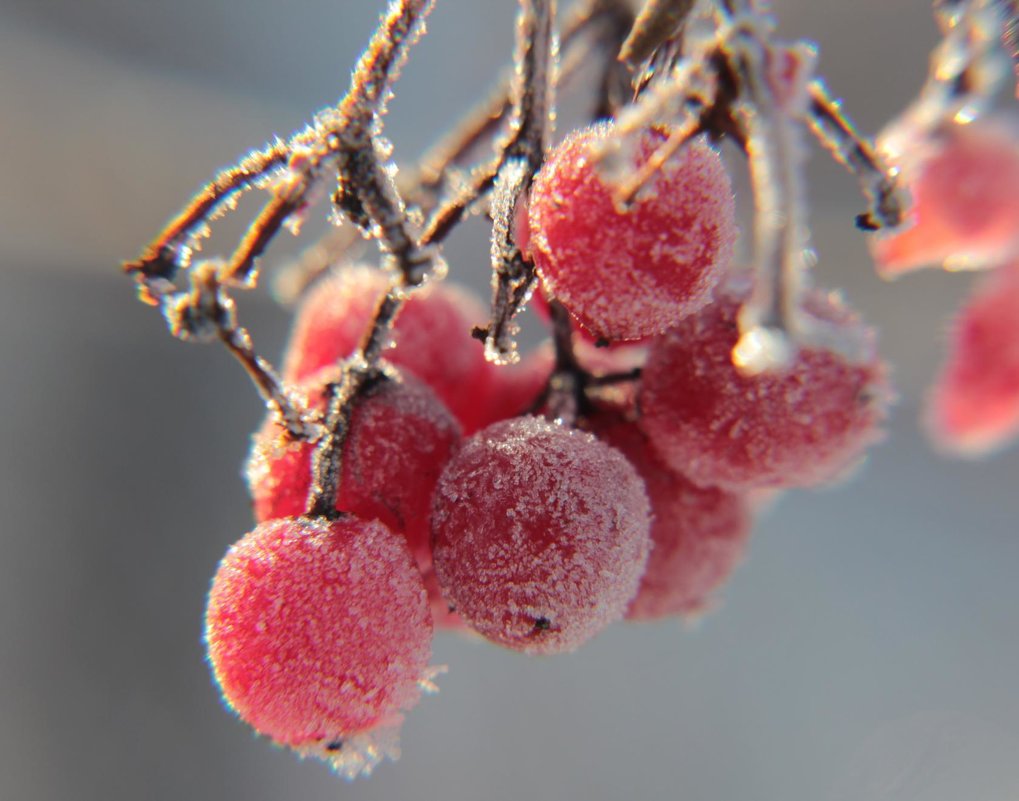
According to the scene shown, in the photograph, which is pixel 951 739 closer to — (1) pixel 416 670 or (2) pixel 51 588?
(1) pixel 416 670

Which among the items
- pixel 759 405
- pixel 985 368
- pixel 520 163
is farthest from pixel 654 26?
pixel 985 368

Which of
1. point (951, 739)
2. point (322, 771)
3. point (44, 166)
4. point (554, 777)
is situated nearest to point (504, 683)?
point (554, 777)

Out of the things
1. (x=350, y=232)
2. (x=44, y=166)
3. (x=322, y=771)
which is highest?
(x=44, y=166)

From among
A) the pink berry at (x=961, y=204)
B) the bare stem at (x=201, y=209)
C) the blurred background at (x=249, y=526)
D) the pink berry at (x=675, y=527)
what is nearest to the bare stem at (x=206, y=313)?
the bare stem at (x=201, y=209)

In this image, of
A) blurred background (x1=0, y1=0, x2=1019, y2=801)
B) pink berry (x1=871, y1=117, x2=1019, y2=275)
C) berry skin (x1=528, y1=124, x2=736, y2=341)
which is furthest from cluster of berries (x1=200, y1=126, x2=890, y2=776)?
blurred background (x1=0, y1=0, x2=1019, y2=801)

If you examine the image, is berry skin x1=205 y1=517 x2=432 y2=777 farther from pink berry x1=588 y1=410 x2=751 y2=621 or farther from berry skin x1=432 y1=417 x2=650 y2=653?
pink berry x1=588 y1=410 x2=751 y2=621
